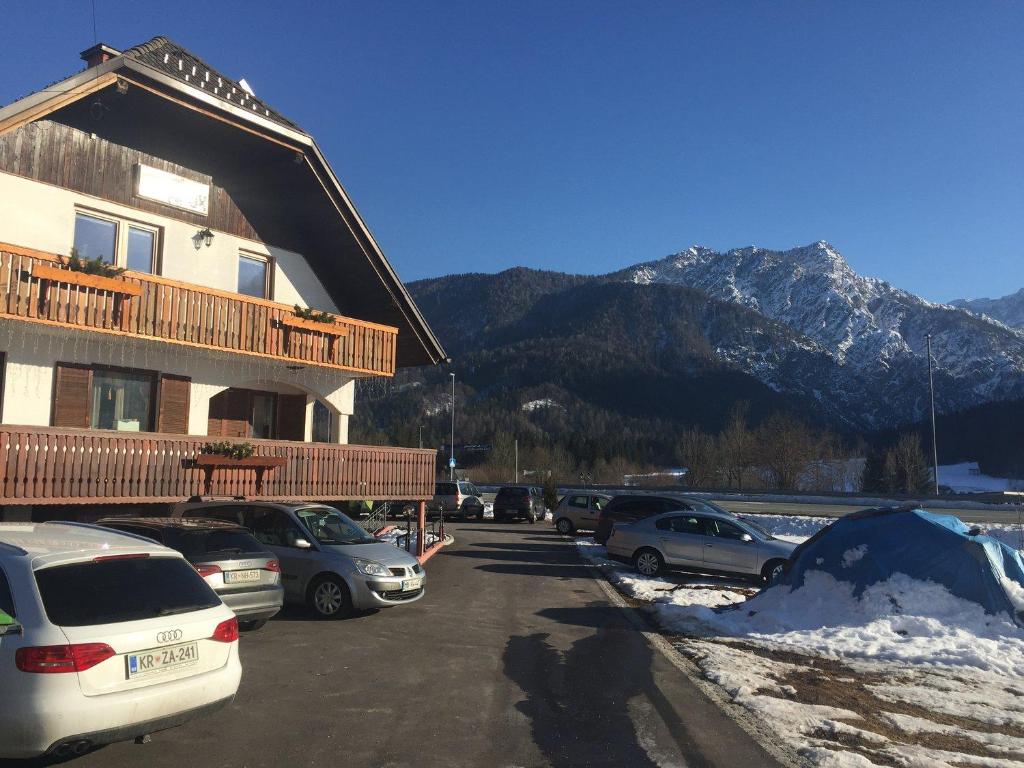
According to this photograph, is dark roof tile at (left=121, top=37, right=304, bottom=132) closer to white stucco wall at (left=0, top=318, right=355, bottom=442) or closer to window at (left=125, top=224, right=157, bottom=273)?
window at (left=125, top=224, right=157, bottom=273)

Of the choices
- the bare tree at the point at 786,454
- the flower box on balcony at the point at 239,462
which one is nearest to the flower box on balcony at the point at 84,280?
the flower box on balcony at the point at 239,462

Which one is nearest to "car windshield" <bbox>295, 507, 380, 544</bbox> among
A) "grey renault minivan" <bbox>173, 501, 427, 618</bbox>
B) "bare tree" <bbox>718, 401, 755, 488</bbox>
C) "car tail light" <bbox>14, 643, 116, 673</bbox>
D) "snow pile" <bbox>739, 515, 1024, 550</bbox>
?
"grey renault minivan" <bbox>173, 501, 427, 618</bbox>

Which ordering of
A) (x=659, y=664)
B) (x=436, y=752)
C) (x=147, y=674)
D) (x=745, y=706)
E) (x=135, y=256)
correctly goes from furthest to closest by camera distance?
(x=135, y=256) < (x=659, y=664) < (x=745, y=706) < (x=436, y=752) < (x=147, y=674)

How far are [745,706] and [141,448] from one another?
11.0 metres

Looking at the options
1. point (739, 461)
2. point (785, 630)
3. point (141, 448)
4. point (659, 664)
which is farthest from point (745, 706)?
point (739, 461)

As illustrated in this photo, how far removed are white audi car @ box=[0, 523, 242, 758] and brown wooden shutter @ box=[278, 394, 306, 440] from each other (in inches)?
523

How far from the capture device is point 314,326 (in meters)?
17.0

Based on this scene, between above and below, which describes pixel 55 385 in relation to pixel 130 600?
above

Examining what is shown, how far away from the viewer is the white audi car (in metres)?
4.85

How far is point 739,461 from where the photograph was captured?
2963 inches

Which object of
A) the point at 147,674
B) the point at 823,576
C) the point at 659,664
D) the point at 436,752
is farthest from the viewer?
the point at 823,576

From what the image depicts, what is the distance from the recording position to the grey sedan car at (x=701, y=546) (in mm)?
16281

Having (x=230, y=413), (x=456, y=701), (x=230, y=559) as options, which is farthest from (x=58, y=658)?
(x=230, y=413)

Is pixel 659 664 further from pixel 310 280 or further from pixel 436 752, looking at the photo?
pixel 310 280
